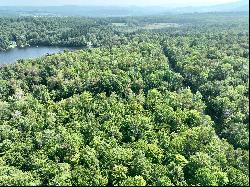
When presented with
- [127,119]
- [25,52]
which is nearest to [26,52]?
[25,52]

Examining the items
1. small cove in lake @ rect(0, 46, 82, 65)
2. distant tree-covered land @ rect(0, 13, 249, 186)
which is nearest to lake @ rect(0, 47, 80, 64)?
small cove in lake @ rect(0, 46, 82, 65)

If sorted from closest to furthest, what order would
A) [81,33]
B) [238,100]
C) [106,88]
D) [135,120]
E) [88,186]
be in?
[88,186]
[135,120]
[238,100]
[106,88]
[81,33]

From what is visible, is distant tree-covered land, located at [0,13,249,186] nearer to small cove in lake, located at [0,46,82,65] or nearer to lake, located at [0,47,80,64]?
small cove in lake, located at [0,46,82,65]

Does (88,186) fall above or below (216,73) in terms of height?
below

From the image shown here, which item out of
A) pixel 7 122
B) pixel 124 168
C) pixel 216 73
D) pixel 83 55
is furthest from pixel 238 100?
pixel 83 55

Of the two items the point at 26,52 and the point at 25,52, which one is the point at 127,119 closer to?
the point at 26,52

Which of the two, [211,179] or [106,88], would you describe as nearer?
[211,179]

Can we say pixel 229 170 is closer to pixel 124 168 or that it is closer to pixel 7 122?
pixel 124 168

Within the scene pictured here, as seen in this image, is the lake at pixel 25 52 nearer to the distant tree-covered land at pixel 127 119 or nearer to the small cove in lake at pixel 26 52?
the small cove in lake at pixel 26 52

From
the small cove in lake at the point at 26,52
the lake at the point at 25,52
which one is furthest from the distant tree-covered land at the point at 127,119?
the lake at the point at 25,52
